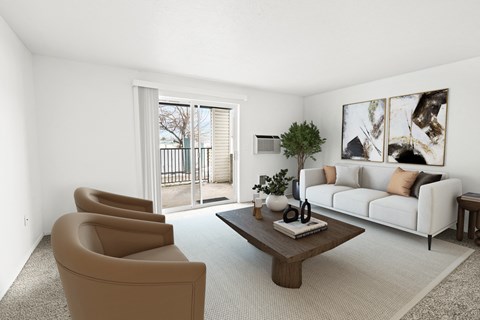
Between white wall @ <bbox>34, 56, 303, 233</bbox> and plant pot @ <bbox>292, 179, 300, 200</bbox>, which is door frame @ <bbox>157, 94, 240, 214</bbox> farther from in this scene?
plant pot @ <bbox>292, 179, 300, 200</bbox>

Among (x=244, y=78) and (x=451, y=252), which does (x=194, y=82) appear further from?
(x=451, y=252)

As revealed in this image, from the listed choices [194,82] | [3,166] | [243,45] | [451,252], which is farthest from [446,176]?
[3,166]

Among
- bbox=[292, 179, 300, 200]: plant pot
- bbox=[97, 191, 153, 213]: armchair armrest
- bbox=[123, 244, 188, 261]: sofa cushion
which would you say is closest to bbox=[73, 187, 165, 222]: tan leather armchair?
bbox=[97, 191, 153, 213]: armchair armrest

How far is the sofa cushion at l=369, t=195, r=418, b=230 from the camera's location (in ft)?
9.07

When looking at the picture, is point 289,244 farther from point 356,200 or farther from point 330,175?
point 330,175

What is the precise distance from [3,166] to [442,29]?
431 cm

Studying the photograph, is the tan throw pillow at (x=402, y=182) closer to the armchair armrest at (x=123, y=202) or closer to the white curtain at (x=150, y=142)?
the armchair armrest at (x=123, y=202)

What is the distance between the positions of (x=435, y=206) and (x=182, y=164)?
4.00m

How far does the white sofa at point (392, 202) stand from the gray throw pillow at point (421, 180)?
0.40 ft

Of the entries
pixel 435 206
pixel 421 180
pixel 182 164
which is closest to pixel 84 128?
pixel 182 164

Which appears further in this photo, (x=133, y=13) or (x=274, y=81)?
(x=274, y=81)

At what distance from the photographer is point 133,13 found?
1975mm

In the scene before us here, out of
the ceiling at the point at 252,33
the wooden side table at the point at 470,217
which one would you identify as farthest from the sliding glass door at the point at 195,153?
the wooden side table at the point at 470,217

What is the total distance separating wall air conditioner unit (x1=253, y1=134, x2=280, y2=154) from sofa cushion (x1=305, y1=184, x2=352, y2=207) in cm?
129
